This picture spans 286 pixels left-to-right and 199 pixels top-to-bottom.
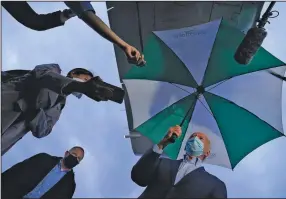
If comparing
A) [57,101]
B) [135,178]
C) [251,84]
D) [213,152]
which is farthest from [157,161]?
[251,84]

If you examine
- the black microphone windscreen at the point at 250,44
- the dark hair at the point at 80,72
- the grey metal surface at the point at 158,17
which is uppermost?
the grey metal surface at the point at 158,17

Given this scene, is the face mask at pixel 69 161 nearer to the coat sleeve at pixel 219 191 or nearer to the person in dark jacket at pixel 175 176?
the person in dark jacket at pixel 175 176

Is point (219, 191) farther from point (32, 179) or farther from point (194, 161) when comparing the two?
point (32, 179)

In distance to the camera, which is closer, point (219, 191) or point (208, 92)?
point (219, 191)

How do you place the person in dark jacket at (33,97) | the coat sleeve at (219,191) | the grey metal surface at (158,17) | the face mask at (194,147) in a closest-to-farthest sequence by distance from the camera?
the person in dark jacket at (33,97) < the coat sleeve at (219,191) < the face mask at (194,147) < the grey metal surface at (158,17)

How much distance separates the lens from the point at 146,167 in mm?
2908

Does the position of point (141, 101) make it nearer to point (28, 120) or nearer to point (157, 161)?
point (157, 161)

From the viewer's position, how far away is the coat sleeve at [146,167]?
2.89 m

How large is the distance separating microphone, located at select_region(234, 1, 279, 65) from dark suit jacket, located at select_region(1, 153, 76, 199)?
4.99 feet

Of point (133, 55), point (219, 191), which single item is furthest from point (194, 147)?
point (133, 55)

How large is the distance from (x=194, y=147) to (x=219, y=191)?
0.35m

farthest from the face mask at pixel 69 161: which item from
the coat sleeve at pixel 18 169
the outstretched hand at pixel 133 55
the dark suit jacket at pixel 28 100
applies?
the outstretched hand at pixel 133 55

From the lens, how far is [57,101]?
116 inches

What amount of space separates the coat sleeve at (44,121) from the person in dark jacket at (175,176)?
679mm
